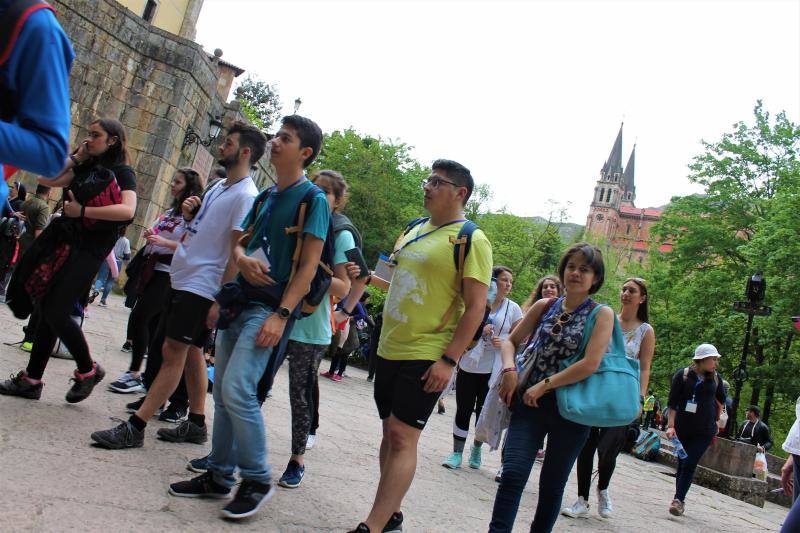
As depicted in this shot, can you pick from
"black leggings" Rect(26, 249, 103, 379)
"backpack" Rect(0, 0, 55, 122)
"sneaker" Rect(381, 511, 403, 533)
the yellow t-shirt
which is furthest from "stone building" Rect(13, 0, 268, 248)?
"backpack" Rect(0, 0, 55, 122)

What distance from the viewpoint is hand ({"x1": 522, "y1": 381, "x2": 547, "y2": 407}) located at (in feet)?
12.6

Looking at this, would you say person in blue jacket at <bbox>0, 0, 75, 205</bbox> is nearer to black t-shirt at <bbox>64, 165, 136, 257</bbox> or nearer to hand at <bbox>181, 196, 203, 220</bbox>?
black t-shirt at <bbox>64, 165, 136, 257</bbox>

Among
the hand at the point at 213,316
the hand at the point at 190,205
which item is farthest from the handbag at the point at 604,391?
the hand at the point at 190,205

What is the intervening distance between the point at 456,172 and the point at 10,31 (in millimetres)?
2482

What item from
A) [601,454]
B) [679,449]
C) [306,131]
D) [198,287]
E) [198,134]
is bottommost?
[601,454]

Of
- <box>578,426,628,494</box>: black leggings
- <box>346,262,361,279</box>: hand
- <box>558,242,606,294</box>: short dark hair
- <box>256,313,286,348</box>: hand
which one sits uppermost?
<box>558,242,606,294</box>: short dark hair

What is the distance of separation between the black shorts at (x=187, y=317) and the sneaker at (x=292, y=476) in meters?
0.96

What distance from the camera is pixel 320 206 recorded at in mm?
3824

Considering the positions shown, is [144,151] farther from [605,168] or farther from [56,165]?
[605,168]

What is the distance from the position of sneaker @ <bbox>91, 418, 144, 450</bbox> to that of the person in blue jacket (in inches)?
96.9

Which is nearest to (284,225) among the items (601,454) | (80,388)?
(80,388)

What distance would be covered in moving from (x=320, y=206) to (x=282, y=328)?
0.66 metres

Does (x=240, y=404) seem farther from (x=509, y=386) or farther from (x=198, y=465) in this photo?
(x=509, y=386)

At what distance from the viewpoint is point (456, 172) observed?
4062 millimetres
